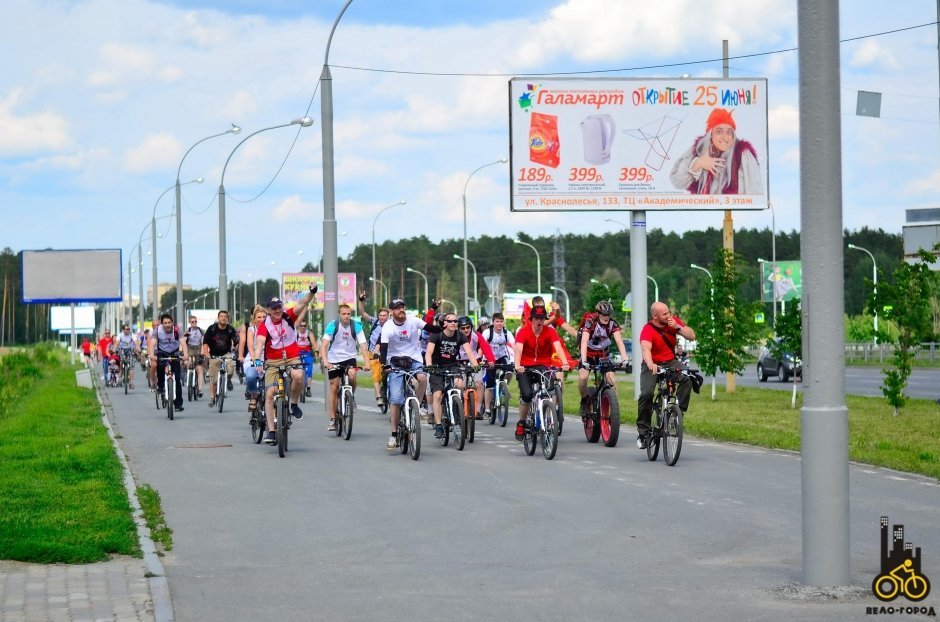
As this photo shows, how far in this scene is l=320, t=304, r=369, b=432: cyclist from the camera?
19.4 metres

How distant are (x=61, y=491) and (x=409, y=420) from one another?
502cm

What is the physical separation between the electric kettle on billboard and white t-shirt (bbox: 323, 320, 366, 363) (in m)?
8.90

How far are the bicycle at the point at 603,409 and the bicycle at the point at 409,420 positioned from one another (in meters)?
2.52

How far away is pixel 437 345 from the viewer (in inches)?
683

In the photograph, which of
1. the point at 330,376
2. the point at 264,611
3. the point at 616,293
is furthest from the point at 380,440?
the point at 616,293

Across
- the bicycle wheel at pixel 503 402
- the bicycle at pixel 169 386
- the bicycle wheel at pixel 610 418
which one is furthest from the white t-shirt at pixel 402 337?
the bicycle at pixel 169 386

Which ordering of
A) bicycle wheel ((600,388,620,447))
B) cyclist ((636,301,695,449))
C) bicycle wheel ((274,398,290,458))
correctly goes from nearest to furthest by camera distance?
cyclist ((636,301,695,449)) → bicycle wheel ((274,398,290,458)) → bicycle wheel ((600,388,620,447))

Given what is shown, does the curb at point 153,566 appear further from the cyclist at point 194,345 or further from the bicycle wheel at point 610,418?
the cyclist at point 194,345

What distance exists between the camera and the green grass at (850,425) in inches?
624

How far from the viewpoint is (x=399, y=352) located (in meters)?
17.3

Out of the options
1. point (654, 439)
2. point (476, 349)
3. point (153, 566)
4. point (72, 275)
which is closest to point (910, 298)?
point (476, 349)

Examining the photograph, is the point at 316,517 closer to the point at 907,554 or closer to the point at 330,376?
the point at 907,554

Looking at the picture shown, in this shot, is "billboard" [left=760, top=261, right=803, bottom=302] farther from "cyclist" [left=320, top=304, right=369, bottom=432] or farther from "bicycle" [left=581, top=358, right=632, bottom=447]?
"bicycle" [left=581, top=358, right=632, bottom=447]

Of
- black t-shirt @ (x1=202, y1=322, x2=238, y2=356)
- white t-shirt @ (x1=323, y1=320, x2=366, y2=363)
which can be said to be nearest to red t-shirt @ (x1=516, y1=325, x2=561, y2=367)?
white t-shirt @ (x1=323, y1=320, x2=366, y2=363)
